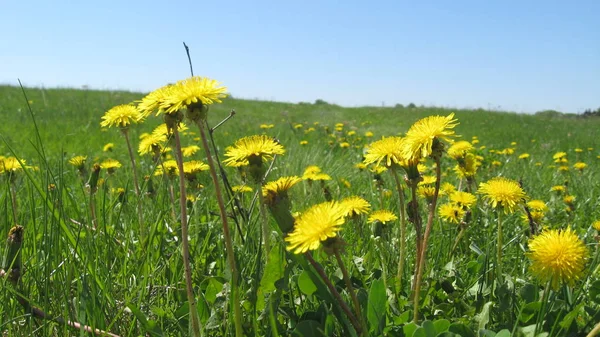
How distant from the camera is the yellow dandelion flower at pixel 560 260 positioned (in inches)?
35.8

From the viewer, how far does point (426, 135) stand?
998mm

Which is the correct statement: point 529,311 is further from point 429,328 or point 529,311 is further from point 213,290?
point 213,290

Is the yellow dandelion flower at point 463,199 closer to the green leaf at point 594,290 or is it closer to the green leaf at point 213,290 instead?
the green leaf at point 594,290

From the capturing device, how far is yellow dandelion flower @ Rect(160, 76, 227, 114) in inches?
34.1

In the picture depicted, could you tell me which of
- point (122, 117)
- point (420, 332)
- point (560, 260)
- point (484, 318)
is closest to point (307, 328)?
point (420, 332)

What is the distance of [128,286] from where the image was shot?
1.26 m

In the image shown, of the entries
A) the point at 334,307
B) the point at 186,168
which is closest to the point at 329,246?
the point at 334,307

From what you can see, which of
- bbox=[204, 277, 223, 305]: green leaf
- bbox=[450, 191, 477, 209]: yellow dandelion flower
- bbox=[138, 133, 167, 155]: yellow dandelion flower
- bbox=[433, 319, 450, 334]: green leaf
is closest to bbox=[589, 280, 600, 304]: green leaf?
bbox=[433, 319, 450, 334]: green leaf

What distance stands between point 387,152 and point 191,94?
Result: 0.51 m

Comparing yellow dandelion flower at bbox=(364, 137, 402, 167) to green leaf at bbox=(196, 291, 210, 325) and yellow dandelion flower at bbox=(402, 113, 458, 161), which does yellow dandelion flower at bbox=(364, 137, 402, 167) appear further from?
green leaf at bbox=(196, 291, 210, 325)

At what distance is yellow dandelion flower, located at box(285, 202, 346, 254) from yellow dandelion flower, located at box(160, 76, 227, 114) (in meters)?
0.26

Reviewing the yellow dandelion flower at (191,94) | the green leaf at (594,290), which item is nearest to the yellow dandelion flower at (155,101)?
the yellow dandelion flower at (191,94)

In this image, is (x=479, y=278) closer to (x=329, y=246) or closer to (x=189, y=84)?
(x=329, y=246)

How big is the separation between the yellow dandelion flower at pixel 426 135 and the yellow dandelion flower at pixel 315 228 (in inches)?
10.1
